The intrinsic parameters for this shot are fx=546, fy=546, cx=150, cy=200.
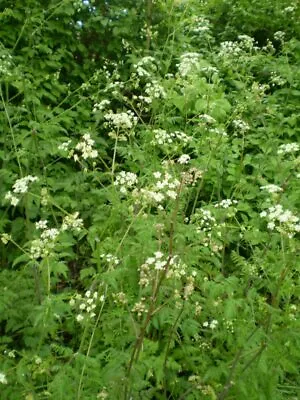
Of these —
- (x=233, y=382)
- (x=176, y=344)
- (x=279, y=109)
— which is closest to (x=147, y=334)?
(x=176, y=344)

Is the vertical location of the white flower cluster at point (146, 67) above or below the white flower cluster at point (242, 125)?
above

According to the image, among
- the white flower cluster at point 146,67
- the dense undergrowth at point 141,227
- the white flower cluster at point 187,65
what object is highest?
the white flower cluster at point 187,65

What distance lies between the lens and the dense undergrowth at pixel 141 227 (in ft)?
8.48

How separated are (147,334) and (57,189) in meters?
1.48

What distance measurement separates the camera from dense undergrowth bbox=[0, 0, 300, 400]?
8.48 ft

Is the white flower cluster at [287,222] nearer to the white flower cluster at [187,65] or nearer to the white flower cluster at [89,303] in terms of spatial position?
the white flower cluster at [89,303]

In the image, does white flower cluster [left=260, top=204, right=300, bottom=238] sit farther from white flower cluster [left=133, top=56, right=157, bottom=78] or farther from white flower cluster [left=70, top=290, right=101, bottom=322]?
white flower cluster [left=133, top=56, right=157, bottom=78]

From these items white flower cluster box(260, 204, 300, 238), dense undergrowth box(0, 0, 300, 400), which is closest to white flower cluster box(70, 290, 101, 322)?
dense undergrowth box(0, 0, 300, 400)

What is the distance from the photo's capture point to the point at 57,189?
4199 mm

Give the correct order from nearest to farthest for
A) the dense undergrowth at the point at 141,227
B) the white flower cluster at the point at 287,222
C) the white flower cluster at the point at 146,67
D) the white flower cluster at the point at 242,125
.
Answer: the white flower cluster at the point at 287,222 < the dense undergrowth at the point at 141,227 < the white flower cluster at the point at 242,125 < the white flower cluster at the point at 146,67

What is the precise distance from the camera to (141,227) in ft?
9.53

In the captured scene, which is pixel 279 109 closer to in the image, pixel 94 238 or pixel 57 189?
pixel 57 189

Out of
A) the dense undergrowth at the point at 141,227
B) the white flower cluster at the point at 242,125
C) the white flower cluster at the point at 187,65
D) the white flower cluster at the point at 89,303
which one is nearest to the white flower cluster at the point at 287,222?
the dense undergrowth at the point at 141,227

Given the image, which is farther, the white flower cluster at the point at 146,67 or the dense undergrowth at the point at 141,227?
the white flower cluster at the point at 146,67
